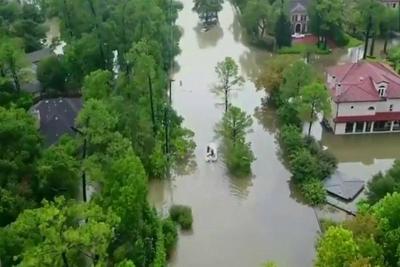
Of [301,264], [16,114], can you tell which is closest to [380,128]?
[301,264]

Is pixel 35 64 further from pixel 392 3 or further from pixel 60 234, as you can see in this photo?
pixel 392 3

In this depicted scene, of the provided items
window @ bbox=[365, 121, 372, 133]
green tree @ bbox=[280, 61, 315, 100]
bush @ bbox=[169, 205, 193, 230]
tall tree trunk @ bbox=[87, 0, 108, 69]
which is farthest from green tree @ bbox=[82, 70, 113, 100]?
window @ bbox=[365, 121, 372, 133]

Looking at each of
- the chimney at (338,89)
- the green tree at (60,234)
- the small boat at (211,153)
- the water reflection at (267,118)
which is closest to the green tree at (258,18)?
the water reflection at (267,118)

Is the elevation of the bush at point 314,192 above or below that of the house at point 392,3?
below

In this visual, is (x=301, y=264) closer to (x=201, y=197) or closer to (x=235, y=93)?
(x=201, y=197)

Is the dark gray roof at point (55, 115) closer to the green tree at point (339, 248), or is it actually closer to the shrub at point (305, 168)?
the shrub at point (305, 168)

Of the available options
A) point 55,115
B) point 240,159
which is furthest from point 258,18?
point 55,115

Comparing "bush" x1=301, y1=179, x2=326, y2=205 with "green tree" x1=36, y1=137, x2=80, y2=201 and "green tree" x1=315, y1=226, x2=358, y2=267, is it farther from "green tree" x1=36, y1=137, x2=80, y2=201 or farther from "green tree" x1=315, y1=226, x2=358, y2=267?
"green tree" x1=36, y1=137, x2=80, y2=201
